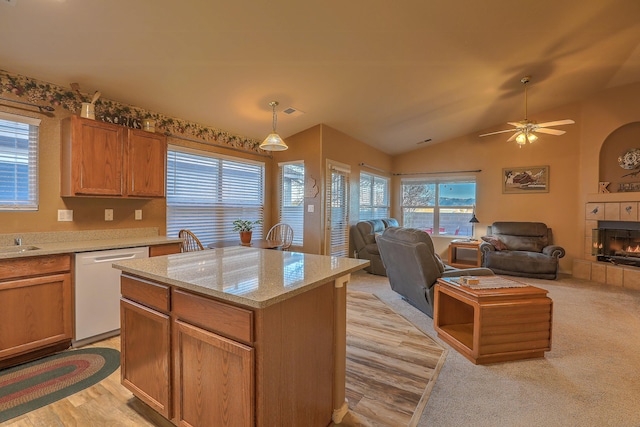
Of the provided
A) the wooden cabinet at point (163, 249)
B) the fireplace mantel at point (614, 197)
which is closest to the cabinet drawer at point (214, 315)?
the wooden cabinet at point (163, 249)

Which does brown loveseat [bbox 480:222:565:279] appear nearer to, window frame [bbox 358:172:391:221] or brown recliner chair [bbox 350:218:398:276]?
brown recliner chair [bbox 350:218:398:276]

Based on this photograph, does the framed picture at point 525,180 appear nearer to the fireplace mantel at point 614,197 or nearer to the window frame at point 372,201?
the fireplace mantel at point 614,197

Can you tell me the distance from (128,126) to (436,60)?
3.47m

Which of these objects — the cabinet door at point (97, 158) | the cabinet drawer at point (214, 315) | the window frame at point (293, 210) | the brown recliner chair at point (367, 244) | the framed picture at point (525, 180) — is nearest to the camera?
the cabinet drawer at point (214, 315)

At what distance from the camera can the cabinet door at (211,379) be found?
122 centimetres

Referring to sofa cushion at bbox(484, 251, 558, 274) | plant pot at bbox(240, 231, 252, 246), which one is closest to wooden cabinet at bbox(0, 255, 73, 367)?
plant pot at bbox(240, 231, 252, 246)

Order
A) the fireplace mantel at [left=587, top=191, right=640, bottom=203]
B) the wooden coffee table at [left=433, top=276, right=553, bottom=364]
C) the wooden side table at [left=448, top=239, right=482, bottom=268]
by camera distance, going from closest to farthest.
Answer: the wooden coffee table at [left=433, top=276, right=553, bottom=364] < the fireplace mantel at [left=587, top=191, right=640, bottom=203] < the wooden side table at [left=448, top=239, right=482, bottom=268]

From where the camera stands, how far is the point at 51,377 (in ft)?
7.07

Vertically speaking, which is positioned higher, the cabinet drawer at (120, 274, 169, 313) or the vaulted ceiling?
the vaulted ceiling

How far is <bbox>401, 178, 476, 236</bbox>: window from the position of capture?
6.61 meters

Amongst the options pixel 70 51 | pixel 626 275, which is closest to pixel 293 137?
pixel 70 51

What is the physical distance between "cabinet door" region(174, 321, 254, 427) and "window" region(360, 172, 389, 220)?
Answer: 5058 millimetres

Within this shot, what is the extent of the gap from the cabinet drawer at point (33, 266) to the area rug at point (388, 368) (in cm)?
252

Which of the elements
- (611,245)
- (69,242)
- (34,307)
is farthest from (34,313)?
(611,245)
